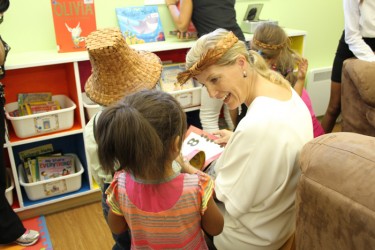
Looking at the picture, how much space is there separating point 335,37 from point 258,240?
98.0 inches

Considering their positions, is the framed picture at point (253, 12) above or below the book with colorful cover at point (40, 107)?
above

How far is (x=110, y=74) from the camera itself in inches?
45.4

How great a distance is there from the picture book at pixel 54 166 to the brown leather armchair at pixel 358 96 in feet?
5.72

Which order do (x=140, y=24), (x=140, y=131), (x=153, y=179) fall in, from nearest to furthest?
(x=140, y=131), (x=153, y=179), (x=140, y=24)

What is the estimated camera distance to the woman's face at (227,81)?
1.21 meters

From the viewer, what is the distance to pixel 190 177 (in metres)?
0.95

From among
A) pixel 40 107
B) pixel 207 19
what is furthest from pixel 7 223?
pixel 207 19

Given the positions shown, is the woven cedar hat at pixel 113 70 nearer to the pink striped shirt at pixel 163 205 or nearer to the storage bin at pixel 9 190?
the pink striped shirt at pixel 163 205

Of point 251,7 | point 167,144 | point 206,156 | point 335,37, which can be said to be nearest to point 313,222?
point 167,144

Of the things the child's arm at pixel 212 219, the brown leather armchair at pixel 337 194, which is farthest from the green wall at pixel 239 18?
the brown leather armchair at pixel 337 194

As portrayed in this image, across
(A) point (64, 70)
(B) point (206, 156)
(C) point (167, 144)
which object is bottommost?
(B) point (206, 156)

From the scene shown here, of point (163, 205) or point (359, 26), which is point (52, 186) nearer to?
point (163, 205)

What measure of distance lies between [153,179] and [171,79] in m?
1.40

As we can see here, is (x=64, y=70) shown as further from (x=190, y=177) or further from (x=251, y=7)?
(x=190, y=177)
